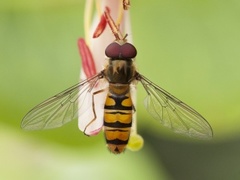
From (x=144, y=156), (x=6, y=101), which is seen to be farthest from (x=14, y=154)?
(x=144, y=156)

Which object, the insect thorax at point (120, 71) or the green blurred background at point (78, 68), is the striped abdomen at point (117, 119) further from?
the green blurred background at point (78, 68)

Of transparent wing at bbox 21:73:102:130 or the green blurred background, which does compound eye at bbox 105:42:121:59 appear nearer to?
transparent wing at bbox 21:73:102:130

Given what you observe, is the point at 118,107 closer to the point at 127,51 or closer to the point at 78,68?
the point at 127,51

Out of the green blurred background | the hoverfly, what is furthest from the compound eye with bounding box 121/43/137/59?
the green blurred background

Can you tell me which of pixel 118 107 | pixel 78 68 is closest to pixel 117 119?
pixel 118 107

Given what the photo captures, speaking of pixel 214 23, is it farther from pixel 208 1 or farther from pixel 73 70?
pixel 73 70

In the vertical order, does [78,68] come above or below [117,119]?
above
